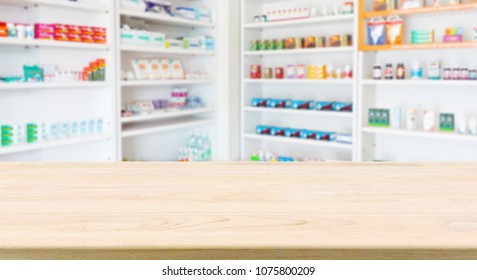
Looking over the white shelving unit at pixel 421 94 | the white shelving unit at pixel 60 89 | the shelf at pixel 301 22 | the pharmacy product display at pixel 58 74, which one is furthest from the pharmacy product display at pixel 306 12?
the pharmacy product display at pixel 58 74

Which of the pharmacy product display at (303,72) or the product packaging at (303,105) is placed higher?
the pharmacy product display at (303,72)

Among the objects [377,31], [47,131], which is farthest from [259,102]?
[47,131]

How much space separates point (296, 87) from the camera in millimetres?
5039

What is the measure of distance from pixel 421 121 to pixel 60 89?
2941 millimetres

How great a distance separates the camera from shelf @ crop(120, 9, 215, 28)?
13.3 ft

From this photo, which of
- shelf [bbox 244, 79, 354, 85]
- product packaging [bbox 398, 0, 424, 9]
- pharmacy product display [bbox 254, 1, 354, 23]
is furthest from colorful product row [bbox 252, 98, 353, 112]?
product packaging [bbox 398, 0, 424, 9]

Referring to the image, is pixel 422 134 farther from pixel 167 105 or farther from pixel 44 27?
pixel 44 27

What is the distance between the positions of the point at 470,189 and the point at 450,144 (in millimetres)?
3476

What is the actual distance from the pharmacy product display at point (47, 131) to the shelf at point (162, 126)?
1.03 feet

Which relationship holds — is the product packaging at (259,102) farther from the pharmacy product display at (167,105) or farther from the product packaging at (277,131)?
the pharmacy product display at (167,105)

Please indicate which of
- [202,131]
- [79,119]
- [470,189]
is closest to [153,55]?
A: [202,131]

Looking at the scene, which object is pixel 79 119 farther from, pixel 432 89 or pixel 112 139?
pixel 432 89

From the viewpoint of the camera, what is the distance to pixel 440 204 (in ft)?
2.51

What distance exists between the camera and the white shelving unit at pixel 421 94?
12.8 ft
